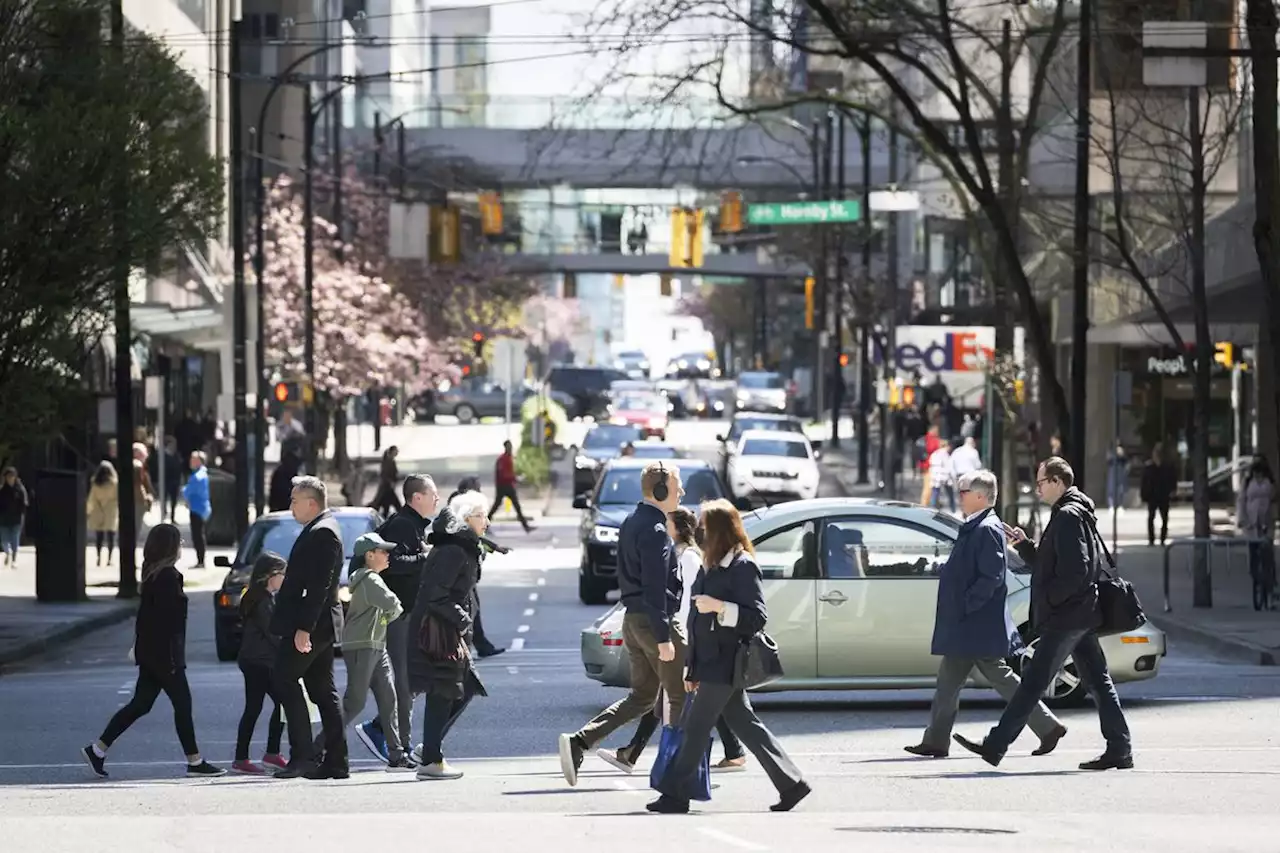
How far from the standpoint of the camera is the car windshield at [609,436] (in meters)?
55.6

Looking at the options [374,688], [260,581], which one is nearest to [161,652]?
[260,581]

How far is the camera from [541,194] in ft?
401

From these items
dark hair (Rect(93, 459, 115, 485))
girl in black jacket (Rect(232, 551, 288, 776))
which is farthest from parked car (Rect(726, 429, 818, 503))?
girl in black jacket (Rect(232, 551, 288, 776))

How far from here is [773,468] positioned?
51.1 m

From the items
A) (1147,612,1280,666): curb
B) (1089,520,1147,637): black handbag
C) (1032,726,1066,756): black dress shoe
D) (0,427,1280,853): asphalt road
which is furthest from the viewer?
(1147,612,1280,666): curb

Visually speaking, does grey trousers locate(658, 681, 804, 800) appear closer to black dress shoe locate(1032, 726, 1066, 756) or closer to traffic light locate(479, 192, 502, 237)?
black dress shoe locate(1032, 726, 1066, 756)

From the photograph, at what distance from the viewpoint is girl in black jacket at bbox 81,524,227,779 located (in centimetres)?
1474

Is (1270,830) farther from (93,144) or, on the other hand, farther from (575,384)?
(575,384)

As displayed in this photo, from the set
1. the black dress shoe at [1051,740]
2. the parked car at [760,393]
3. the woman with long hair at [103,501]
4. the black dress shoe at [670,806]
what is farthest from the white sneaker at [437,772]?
the parked car at [760,393]

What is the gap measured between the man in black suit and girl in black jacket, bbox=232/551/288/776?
1.32 ft

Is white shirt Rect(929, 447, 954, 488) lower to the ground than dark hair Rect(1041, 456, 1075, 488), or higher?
lower

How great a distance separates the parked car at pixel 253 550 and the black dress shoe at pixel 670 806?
10838 millimetres

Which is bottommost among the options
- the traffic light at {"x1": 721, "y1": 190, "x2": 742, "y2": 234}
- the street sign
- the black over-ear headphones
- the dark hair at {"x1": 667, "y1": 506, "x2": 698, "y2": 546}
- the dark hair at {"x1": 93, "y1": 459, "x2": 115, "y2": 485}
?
the dark hair at {"x1": 93, "y1": 459, "x2": 115, "y2": 485}

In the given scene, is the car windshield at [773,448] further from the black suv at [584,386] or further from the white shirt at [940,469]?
the black suv at [584,386]
